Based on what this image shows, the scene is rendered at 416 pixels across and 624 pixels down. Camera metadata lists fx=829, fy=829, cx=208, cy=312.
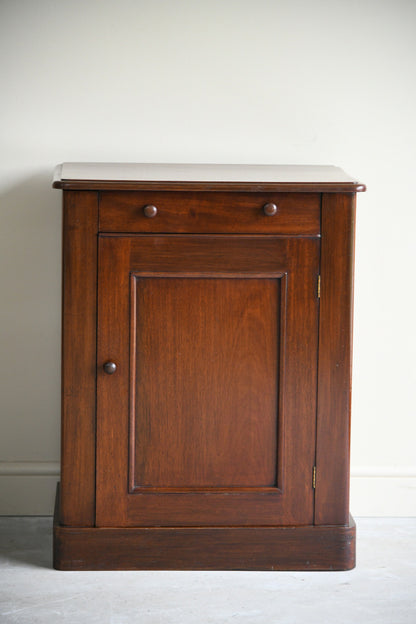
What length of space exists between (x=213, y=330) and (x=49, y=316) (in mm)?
678

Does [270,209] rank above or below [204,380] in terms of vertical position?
above

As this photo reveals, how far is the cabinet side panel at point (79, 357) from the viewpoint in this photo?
212 centimetres

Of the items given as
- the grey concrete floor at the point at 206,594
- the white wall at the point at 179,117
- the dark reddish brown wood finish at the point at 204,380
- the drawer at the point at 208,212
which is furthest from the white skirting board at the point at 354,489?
the drawer at the point at 208,212

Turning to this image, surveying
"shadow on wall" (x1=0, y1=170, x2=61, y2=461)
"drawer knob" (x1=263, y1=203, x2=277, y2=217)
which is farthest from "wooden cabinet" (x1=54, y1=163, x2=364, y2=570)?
"shadow on wall" (x1=0, y1=170, x2=61, y2=461)

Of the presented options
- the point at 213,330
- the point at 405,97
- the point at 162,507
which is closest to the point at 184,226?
the point at 213,330

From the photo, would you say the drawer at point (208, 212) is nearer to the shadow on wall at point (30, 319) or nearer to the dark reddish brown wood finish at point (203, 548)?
the shadow on wall at point (30, 319)

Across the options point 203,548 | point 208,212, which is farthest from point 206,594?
point 208,212

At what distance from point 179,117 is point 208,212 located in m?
0.57

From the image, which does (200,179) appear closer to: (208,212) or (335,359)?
(208,212)

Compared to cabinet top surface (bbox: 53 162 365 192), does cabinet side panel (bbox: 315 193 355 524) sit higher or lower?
lower

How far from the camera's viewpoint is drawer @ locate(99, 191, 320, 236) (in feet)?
6.95

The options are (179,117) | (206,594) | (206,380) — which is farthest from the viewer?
(179,117)

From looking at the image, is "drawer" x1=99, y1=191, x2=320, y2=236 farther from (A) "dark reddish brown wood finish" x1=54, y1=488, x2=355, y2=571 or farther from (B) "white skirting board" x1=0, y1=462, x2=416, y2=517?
(B) "white skirting board" x1=0, y1=462, x2=416, y2=517

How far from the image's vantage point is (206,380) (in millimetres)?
2188
